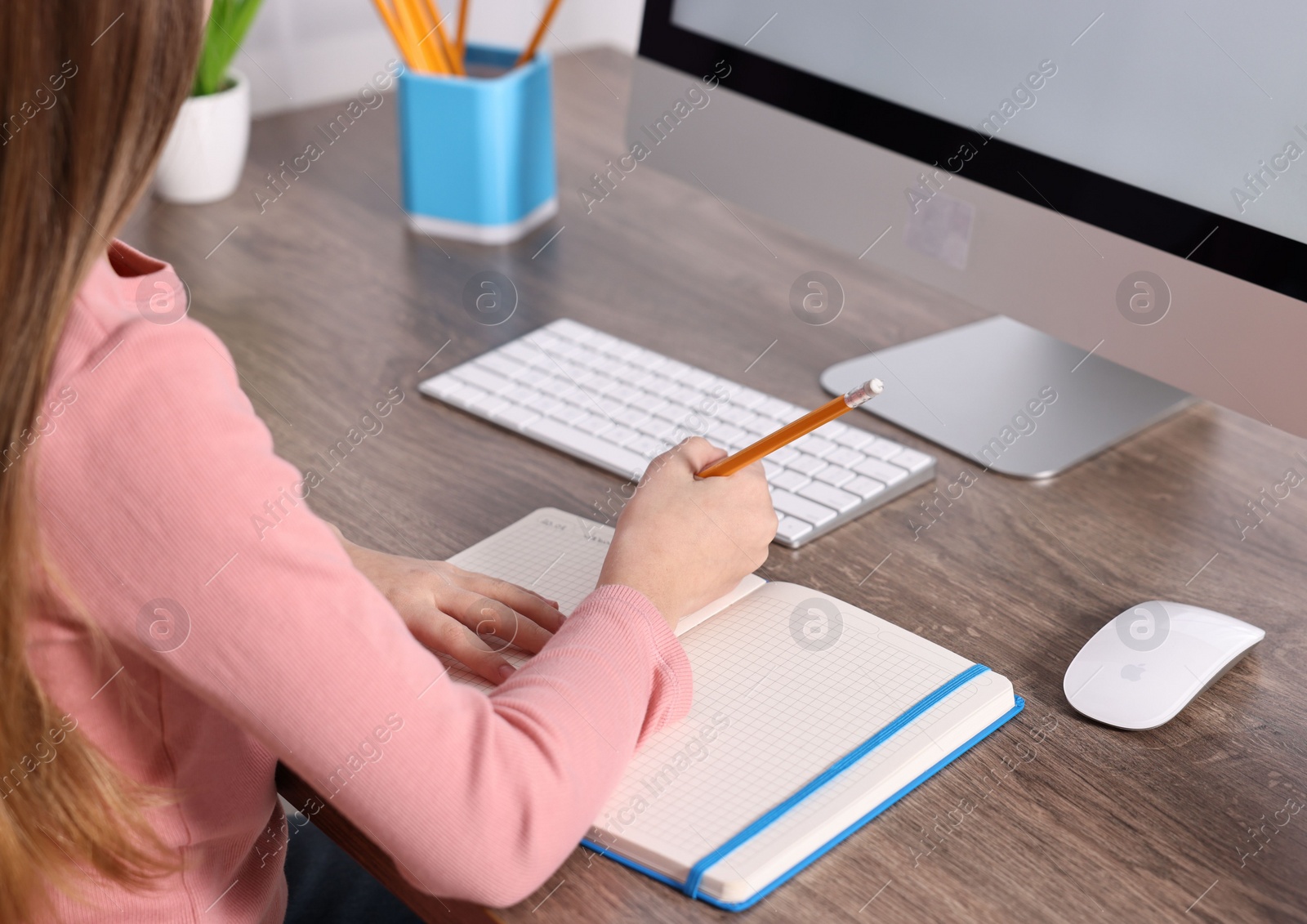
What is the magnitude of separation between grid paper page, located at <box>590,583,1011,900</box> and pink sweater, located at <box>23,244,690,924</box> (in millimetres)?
27

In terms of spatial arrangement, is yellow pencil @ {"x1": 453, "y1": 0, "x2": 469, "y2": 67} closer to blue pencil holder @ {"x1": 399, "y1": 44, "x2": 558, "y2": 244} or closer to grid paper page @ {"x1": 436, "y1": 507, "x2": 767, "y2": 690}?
blue pencil holder @ {"x1": 399, "y1": 44, "x2": 558, "y2": 244}

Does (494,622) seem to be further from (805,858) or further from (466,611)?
(805,858)

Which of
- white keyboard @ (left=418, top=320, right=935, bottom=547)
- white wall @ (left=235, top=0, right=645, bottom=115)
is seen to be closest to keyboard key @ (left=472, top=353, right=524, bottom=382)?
white keyboard @ (left=418, top=320, right=935, bottom=547)

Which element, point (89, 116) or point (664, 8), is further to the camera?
point (664, 8)

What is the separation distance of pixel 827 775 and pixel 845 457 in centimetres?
32

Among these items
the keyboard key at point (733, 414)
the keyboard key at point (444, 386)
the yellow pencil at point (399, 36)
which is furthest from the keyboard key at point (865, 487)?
the yellow pencil at point (399, 36)

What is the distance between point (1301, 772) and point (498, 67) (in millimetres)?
968

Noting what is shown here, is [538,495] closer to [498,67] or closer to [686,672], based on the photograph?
[686,672]

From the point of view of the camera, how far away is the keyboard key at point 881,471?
0.85m

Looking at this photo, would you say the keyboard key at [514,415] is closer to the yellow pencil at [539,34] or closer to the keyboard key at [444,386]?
the keyboard key at [444,386]

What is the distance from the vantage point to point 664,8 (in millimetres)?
1062

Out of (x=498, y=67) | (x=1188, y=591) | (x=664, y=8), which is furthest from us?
(x=498, y=67)

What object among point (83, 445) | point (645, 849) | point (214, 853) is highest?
point (83, 445)

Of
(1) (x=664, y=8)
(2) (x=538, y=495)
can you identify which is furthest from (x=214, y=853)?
(1) (x=664, y=8)
